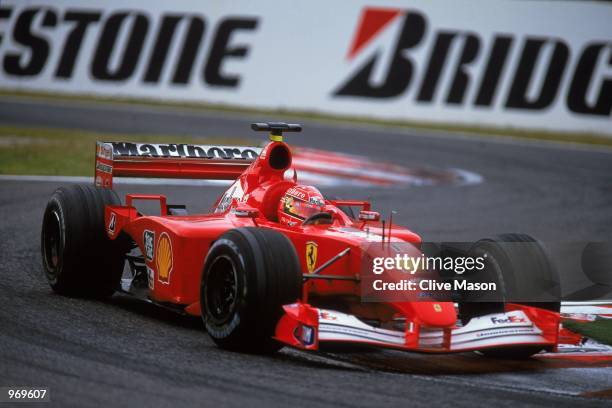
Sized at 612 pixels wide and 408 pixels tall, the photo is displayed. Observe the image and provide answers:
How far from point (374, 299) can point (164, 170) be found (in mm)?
3334

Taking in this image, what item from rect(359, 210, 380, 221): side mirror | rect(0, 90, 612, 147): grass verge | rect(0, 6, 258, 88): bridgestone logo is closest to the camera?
rect(359, 210, 380, 221): side mirror

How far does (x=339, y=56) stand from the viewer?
24.9 m

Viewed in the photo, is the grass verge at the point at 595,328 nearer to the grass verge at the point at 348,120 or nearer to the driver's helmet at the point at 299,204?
the driver's helmet at the point at 299,204

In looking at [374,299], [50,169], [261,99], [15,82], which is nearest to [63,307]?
[374,299]

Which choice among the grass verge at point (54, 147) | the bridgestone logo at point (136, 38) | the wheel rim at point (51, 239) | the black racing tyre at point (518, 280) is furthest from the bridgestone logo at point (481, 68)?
the black racing tyre at point (518, 280)

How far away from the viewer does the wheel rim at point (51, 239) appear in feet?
31.3

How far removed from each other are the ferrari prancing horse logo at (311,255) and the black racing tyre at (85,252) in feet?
6.28

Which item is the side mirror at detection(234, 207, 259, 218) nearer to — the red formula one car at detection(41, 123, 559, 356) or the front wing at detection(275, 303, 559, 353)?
the red formula one car at detection(41, 123, 559, 356)

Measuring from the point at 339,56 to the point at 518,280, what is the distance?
57.1 feet

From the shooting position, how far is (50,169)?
16.9 m

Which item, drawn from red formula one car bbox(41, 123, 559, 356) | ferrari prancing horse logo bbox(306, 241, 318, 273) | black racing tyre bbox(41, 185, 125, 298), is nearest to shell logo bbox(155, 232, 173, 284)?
red formula one car bbox(41, 123, 559, 356)

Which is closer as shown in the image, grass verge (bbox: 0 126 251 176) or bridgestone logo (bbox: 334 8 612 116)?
grass verge (bbox: 0 126 251 176)

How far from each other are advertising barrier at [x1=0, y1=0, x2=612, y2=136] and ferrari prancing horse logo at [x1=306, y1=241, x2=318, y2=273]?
54.1ft

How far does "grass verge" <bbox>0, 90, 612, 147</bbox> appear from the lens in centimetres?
2417
